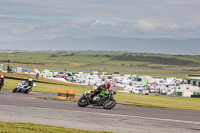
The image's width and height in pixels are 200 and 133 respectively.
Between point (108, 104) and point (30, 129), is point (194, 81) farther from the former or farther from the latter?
point (30, 129)

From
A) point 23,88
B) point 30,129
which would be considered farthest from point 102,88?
point 23,88

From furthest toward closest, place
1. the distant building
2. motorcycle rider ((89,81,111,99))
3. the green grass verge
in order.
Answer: the distant building
motorcycle rider ((89,81,111,99))
the green grass verge

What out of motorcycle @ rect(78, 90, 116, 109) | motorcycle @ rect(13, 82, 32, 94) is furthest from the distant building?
motorcycle @ rect(78, 90, 116, 109)

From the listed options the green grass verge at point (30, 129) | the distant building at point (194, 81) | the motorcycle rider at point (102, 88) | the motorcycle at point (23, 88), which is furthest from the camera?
the distant building at point (194, 81)

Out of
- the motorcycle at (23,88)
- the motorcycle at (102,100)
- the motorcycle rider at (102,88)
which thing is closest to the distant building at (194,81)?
the motorcycle at (23,88)

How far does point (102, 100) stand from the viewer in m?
23.4

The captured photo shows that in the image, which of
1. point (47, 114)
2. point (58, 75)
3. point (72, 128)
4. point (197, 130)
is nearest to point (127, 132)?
point (72, 128)

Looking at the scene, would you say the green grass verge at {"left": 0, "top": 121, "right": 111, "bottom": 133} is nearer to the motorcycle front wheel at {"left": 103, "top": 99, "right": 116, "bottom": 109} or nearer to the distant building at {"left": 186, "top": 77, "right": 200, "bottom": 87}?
the motorcycle front wheel at {"left": 103, "top": 99, "right": 116, "bottom": 109}

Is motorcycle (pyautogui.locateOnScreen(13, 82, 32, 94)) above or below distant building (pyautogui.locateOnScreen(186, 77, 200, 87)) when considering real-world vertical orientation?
below

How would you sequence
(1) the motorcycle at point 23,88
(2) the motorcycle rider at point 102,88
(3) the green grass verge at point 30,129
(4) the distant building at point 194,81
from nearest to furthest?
1. (3) the green grass verge at point 30,129
2. (2) the motorcycle rider at point 102,88
3. (1) the motorcycle at point 23,88
4. (4) the distant building at point 194,81

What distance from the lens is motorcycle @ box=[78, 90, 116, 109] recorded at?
23.2 meters

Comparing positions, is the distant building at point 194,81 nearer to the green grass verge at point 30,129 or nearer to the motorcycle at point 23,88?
the motorcycle at point 23,88

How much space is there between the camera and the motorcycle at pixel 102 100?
76.0ft

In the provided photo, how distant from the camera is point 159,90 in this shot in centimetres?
8162
